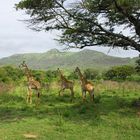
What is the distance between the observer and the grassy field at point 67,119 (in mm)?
15260

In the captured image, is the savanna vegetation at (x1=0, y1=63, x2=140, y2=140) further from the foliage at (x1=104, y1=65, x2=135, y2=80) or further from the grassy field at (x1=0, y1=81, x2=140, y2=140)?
the foliage at (x1=104, y1=65, x2=135, y2=80)

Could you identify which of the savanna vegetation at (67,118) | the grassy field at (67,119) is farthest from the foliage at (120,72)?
the grassy field at (67,119)

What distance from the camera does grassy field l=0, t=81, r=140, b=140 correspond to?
15.3m

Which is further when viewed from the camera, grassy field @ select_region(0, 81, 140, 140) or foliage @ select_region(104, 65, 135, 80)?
foliage @ select_region(104, 65, 135, 80)

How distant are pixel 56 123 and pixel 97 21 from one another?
19.5 ft

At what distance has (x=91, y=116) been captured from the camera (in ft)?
62.4

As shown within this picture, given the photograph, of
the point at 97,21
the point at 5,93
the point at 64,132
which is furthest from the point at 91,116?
the point at 5,93

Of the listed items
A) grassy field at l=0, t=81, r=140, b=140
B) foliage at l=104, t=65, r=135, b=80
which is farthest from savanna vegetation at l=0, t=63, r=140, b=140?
foliage at l=104, t=65, r=135, b=80

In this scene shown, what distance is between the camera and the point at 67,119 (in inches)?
725

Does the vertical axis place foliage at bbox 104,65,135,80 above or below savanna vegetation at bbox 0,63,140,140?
above

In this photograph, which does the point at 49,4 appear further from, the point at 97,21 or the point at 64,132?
the point at 64,132

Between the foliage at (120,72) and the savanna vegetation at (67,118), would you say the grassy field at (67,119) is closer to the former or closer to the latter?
the savanna vegetation at (67,118)

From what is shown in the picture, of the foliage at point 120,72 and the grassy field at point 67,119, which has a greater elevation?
the foliage at point 120,72

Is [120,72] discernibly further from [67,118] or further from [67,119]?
[67,119]
